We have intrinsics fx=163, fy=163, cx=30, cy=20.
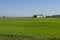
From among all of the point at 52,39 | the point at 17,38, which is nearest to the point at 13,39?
the point at 17,38

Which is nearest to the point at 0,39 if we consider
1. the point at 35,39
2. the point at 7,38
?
the point at 7,38

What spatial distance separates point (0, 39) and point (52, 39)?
4646mm

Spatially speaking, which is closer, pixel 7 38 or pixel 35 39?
pixel 35 39

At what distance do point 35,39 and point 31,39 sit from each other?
35cm

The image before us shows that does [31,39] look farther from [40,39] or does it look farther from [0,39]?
[0,39]

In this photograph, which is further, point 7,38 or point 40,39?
point 7,38

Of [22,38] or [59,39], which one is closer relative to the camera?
[59,39]

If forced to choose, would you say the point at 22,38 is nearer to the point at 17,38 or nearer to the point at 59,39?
the point at 17,38

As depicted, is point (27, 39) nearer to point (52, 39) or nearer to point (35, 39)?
point (35, 39)

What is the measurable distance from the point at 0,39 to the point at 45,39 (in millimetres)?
4047

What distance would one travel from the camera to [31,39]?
14227 millimetres

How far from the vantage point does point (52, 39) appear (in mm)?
13867

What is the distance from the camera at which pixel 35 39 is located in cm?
1420

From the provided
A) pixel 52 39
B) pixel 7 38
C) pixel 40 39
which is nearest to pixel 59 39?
pixel 52 39
